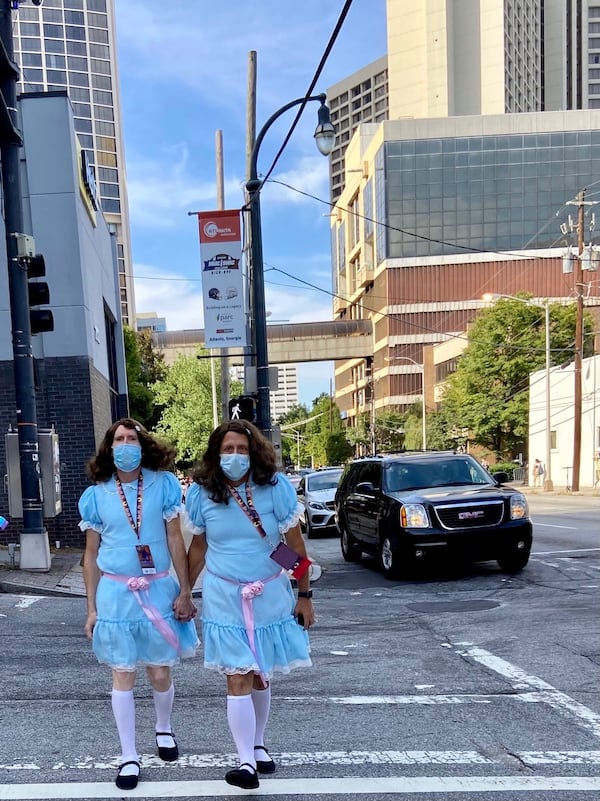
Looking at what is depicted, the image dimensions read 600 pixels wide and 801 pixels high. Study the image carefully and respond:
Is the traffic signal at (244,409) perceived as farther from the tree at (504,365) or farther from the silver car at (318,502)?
the tree at (504,365)

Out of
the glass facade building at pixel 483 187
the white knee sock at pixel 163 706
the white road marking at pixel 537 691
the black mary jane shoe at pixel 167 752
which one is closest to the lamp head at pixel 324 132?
the white road marking at pixel 537 691

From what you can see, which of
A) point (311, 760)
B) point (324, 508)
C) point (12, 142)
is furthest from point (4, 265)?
point (311, 760)

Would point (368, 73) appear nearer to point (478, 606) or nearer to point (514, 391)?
point (514, 391)

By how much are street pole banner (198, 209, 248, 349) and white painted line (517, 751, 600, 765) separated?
10463 mm

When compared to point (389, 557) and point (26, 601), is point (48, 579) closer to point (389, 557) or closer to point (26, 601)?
point (26, 601)

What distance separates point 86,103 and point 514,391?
3661 inches

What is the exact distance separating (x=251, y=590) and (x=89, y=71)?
128302 millimetres

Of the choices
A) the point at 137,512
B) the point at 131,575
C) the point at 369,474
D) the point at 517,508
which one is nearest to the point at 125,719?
the point at 131,575

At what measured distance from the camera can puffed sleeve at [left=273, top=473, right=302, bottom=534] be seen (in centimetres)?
374

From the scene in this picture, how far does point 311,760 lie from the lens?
155 inches

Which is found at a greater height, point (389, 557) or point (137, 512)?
point (137, 512)

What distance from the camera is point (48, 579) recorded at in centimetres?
1005

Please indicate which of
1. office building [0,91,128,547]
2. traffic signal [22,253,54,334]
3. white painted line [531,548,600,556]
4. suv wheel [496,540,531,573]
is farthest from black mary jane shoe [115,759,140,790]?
office building [0,91,128,547]

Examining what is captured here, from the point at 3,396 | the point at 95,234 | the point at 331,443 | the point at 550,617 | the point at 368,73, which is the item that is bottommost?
the point at 331,443
